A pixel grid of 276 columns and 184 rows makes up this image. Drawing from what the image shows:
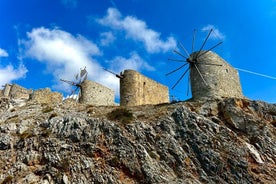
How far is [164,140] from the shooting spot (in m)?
18.1

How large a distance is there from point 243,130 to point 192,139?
3568 millimetres

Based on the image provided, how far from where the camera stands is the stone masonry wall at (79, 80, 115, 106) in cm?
3372

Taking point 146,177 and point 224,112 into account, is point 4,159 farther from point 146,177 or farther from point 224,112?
point 224,112

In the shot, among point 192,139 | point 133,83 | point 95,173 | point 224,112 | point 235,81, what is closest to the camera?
point 95,173

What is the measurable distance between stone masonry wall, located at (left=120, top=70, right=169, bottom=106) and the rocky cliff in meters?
7.18

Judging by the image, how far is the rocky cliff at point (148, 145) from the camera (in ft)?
53.4

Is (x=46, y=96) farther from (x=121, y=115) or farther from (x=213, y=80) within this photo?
(x=213, y=80)

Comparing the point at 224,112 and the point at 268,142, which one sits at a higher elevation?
the point at 224,112

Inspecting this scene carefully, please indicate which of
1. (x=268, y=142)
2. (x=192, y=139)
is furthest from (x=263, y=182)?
(x=192, y=139)

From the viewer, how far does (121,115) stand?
2069 cm

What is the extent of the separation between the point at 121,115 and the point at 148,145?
3.74 m

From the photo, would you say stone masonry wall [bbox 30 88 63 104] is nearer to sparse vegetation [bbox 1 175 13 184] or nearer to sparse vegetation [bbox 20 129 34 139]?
sparse vegetation [bbox 20 129 34 139]

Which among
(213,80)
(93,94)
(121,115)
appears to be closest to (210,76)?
(213,80)

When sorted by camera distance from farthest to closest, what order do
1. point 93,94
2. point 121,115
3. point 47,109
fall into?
1. point 93,94
2. point 47,109
3. point 121,115
